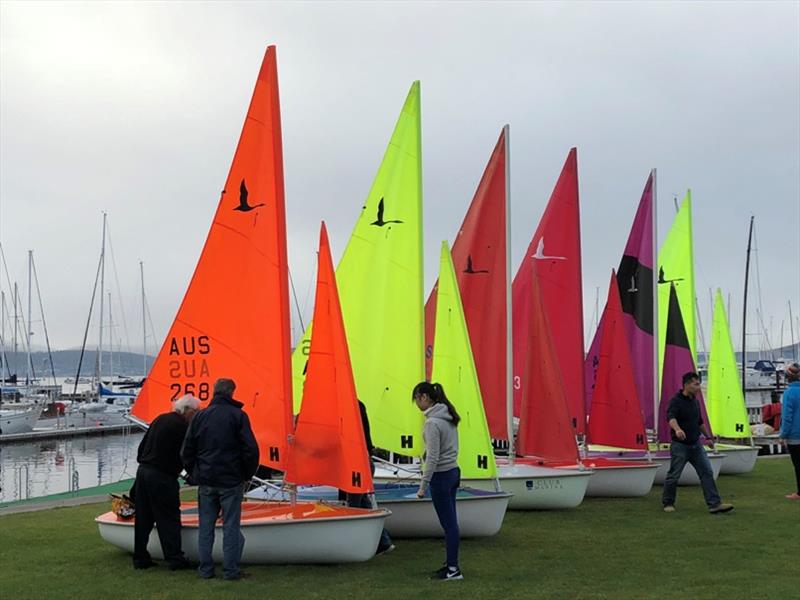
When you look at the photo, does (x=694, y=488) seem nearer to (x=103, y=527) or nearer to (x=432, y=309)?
(x=432, y=309)

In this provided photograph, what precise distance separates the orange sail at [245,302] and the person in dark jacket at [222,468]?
1.42m

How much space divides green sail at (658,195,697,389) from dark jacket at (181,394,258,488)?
12.1m

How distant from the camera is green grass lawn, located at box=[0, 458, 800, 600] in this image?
282 inches

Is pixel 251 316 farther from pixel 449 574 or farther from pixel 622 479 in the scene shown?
pixel 622 479

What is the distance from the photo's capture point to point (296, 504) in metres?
8.87

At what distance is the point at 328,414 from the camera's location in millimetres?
8719

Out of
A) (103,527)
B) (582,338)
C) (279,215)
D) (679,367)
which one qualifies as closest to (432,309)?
(582,338)

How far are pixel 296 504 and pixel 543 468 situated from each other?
4501 millimetres

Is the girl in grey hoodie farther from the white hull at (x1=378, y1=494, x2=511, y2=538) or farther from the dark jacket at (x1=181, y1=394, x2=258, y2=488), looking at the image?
the white hull at (x1=378, y1=494, x2=511, y2=538)

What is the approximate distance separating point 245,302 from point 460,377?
2.66 m

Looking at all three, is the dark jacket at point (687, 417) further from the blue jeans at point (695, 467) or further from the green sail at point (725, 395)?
the green sail at point (725, 395)

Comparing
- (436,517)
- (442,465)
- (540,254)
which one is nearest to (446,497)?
(442,465)

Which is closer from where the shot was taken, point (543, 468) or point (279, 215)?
point (279, 215)

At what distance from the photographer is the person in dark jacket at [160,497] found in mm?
8055
